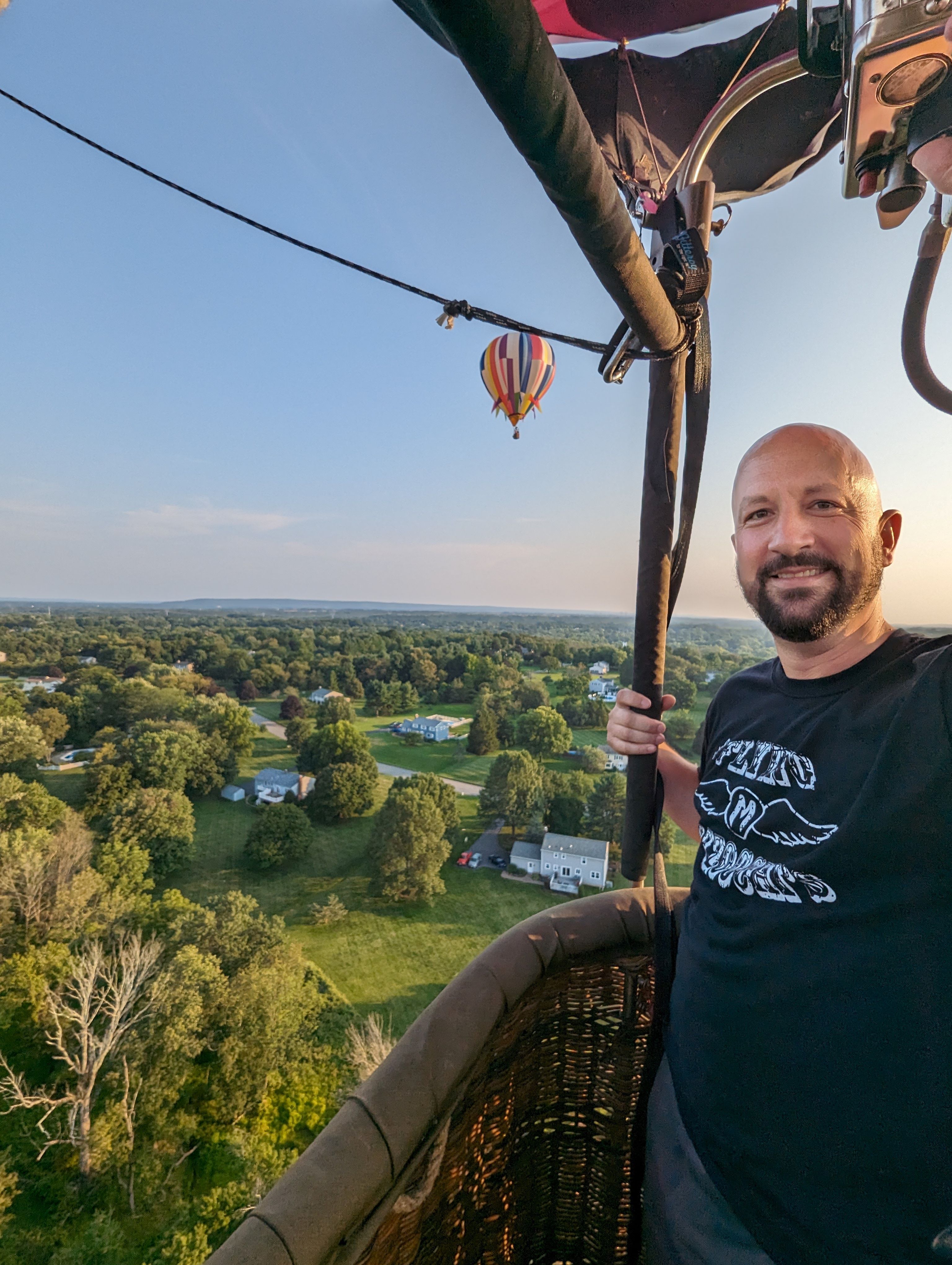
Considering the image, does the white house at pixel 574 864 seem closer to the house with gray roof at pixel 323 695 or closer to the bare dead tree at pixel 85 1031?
the bare dead tree at pixel 85 1031

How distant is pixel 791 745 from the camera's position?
24.7 inches

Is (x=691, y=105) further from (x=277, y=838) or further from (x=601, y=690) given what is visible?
(x=601, y=690)

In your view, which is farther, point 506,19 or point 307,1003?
point 307,1003

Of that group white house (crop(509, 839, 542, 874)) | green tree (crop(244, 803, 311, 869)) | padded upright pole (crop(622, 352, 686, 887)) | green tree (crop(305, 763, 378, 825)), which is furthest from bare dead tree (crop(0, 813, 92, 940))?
padded upright pole (crop(622, 352, 686, 887))

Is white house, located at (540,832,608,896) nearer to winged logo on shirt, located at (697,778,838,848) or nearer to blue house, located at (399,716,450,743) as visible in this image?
blue house, located at (399,716,450,743)

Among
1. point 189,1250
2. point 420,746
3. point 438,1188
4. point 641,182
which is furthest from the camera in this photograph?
point 420,746

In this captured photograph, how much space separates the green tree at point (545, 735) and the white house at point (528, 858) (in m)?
5.18

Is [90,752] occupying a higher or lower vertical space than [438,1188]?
lower

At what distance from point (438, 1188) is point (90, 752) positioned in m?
20.0

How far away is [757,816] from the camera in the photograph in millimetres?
620

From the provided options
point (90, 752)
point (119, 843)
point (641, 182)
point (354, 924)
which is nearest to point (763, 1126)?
point (641, 182)

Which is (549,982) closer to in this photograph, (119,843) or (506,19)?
(506,19)

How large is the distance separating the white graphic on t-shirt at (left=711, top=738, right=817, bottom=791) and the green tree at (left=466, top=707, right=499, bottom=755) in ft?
65.6

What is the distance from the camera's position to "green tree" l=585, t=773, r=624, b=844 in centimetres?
1433
